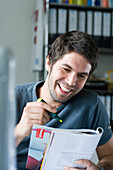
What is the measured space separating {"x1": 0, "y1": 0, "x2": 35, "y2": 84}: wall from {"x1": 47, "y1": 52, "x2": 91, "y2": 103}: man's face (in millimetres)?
964

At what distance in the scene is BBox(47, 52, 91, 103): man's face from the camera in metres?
1.05

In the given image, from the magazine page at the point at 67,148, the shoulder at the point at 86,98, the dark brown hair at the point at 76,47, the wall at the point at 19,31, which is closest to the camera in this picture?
the magazine page at the point at 67,148

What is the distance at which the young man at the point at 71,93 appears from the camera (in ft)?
3.50

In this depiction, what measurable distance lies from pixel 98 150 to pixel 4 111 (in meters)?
0.95

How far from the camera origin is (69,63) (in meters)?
1.06

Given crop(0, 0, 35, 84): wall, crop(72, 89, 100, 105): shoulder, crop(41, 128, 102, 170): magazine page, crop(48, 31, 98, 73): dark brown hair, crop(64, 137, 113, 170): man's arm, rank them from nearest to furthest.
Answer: crop(41, 128, 102, 170): magazine page < crop(64, 137, 113, 170): man's arm < crop(48, 31, 98, 73): dark brown hair < crop(72, 89, 100, 105): shoulder < crop(0, 0, 35, 84): wall

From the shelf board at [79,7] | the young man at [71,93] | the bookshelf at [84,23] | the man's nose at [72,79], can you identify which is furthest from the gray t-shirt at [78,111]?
the shelf board at [79,7]


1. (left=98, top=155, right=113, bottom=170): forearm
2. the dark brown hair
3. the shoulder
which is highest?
the dark brown hair

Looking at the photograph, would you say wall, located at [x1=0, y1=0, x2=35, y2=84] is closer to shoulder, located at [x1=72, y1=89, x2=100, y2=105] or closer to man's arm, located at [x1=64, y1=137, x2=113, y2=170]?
shoulder, located at [x1=72, y1=89, x2=100, y2=105]

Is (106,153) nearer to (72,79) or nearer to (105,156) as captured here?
(105,156)

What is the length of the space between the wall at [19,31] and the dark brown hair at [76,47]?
0.90 metres

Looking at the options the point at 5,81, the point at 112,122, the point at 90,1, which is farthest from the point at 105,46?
the point at 5,81

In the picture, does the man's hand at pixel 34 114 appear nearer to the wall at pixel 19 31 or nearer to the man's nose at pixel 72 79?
the man's nose at pixel 72 79

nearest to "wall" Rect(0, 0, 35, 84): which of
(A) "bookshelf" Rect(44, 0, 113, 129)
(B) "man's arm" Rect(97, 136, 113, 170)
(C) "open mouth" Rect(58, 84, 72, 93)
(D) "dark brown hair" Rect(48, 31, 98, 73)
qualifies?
(A) "bookshelf" Rect(44, 0, 113, 129)
